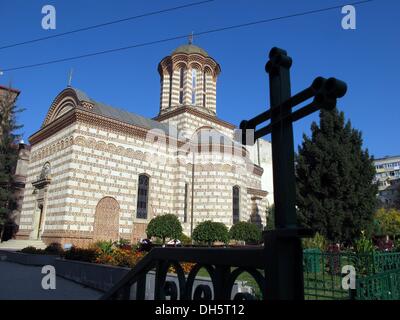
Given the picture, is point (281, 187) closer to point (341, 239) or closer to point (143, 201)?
point (341, 239)

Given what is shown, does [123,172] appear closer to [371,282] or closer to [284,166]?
[371,282]

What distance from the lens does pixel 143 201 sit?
72.4ft

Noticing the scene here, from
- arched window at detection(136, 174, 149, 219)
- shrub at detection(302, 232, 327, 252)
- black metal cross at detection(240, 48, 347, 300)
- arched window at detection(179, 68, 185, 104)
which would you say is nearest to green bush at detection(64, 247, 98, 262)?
shrub at detection(302, 232, 327, 252)

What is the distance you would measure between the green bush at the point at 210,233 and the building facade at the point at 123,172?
2942 mm

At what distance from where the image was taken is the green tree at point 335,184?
1620cm

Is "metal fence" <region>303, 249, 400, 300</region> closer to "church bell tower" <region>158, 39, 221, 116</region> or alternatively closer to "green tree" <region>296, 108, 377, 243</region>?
"green tree" <region>296, 108, 377, 243</region>

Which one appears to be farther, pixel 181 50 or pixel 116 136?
pixel 181 50

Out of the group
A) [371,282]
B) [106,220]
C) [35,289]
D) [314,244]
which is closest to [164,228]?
[106,220]

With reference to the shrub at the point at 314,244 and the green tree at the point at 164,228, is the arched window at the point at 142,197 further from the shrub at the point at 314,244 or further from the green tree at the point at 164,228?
the shrub at the point at 314,244

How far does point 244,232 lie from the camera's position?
71.4 feet

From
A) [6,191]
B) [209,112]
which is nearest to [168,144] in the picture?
[209,112]

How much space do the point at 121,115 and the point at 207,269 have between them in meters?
23.0

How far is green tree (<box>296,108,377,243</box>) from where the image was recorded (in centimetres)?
1620
